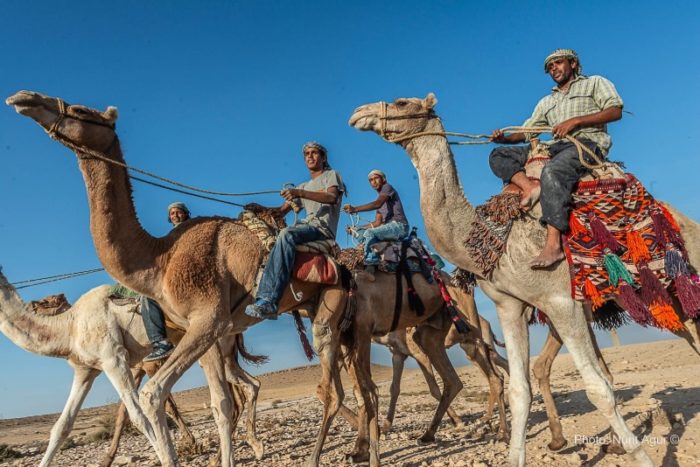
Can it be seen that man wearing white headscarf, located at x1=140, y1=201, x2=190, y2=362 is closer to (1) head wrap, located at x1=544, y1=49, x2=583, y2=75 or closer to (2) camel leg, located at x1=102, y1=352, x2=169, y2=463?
(2) camel leg, located at x1=102, y1=352, x2=169, y2=463

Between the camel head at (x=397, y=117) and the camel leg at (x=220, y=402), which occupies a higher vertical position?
the camel head at (x=397, y=117)

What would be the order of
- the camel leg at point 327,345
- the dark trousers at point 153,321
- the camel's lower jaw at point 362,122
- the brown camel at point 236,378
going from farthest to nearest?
the brown camel at point 236,378, the dark trousers at point 153,321, the camel leg at point 327,345, the camel's lower jaw at point 362,122

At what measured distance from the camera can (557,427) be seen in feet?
22.6

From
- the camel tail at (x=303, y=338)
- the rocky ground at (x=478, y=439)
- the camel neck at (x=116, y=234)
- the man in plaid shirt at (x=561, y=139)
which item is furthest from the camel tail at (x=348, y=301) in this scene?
the man in plaid shirt at (x=561, y=139)

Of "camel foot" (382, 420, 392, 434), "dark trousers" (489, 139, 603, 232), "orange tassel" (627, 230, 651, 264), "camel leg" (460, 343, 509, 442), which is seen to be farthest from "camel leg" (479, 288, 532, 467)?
"camel foot" (382, 420, 392, 434)

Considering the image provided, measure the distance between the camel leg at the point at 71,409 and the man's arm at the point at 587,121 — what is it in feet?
22.7

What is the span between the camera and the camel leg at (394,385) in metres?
10.1

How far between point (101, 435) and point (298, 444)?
8215 mm

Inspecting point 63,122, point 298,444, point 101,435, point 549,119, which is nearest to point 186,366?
point 63,122

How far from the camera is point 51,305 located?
28.4 ft

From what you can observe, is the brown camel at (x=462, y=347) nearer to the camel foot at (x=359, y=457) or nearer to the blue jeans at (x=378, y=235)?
the blue jeans at (x=378, y=235)

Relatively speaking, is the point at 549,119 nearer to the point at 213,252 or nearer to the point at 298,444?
the point at 213,252

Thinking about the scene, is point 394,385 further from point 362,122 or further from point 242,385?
point 362,122

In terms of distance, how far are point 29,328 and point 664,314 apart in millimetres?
7669
